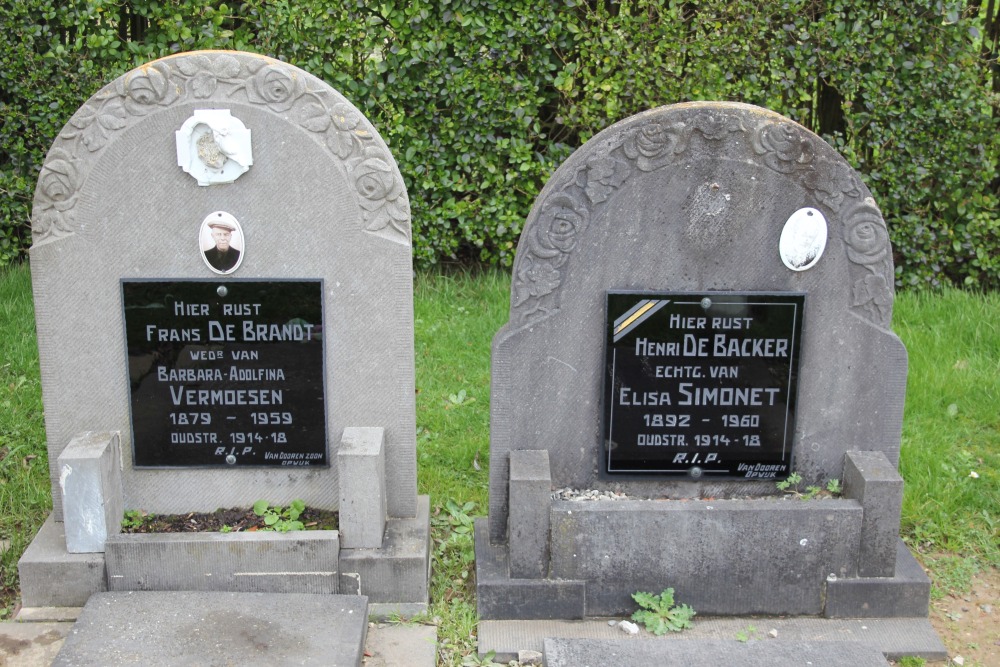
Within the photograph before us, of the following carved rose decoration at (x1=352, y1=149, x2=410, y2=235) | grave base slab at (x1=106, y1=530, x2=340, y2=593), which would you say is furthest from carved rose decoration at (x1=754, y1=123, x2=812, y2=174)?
grave base slab at (x1=106, y1=530, x2=340, y2=593)

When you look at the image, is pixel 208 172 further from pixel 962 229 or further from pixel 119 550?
pixel 962 229

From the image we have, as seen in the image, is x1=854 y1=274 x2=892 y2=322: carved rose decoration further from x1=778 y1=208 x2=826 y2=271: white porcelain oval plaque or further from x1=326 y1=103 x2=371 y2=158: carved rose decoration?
x1=326 y1=103 x2=371 y2=158: carved rose decoration

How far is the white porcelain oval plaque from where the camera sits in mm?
3686

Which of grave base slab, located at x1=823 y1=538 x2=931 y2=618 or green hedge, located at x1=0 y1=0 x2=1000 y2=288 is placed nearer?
grave base slab, located at x1=823 y1=538 x2=931 y2=618

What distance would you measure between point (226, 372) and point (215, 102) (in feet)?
3.32

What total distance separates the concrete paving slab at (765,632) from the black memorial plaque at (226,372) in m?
1.02

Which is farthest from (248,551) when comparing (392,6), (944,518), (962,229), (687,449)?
(962,229)

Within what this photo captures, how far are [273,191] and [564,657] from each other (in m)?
1.94

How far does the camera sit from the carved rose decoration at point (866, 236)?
3674mm

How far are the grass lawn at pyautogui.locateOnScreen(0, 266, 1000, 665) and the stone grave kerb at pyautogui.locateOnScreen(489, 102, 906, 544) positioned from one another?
1.91ft

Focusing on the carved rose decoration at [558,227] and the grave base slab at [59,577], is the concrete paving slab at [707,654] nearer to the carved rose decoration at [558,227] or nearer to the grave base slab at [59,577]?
the carved rose decoration at [558,227]

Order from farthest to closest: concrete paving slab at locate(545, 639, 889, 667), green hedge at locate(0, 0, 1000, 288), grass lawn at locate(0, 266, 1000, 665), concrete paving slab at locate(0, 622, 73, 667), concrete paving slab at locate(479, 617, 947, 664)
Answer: green hedge at locate(0, 0, 1000, 288), grass lawn at locate(0, 266, 1000, 665), concrete paving slab at locate(479, 617, 947, 664), concrete paving slab at locate(0, 622, 73, 667), concrete paving slab at locate(545, 639, 889, 667)

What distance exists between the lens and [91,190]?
3695 millimetres

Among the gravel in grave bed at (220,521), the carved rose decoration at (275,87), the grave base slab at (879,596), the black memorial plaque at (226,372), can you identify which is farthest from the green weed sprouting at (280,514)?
the grave base slab at (879,596)
